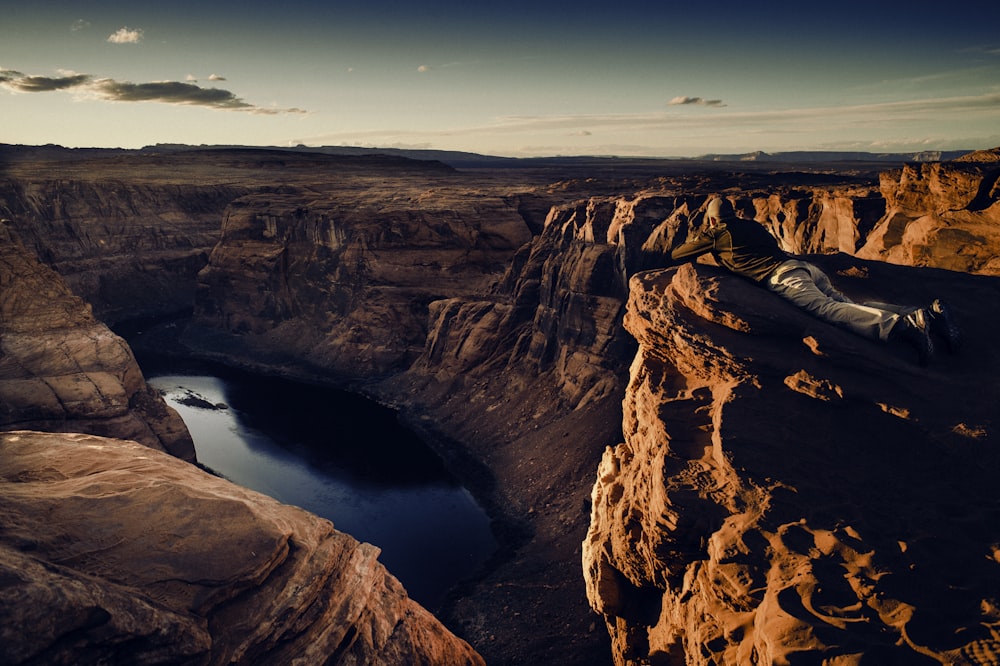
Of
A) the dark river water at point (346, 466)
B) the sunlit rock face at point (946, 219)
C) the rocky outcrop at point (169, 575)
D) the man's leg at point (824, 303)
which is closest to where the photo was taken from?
the rocky outcrop at point (169, 575)

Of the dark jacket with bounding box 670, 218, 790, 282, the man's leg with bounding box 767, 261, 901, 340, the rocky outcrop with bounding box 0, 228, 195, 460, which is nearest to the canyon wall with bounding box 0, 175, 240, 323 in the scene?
the rocky outcrop with bounding box 0, 228, 195, 460

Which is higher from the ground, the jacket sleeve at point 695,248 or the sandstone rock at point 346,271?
the jacket sleeve at point 695,248

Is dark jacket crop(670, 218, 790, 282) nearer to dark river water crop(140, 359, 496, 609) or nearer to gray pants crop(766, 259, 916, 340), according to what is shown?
gray pants crop(766, 259, 916, 340)

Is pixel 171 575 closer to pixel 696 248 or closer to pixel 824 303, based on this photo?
pixel 696 248

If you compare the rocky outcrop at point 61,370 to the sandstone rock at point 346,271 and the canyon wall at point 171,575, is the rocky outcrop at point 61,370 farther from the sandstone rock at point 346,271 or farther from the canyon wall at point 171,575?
the sandstone rock at point 346,271

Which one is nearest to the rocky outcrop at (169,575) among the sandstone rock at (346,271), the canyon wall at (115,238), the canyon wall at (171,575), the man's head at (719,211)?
the canyon wall at (171,575)

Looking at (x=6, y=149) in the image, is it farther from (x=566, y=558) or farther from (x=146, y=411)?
(x=566, y=558)
